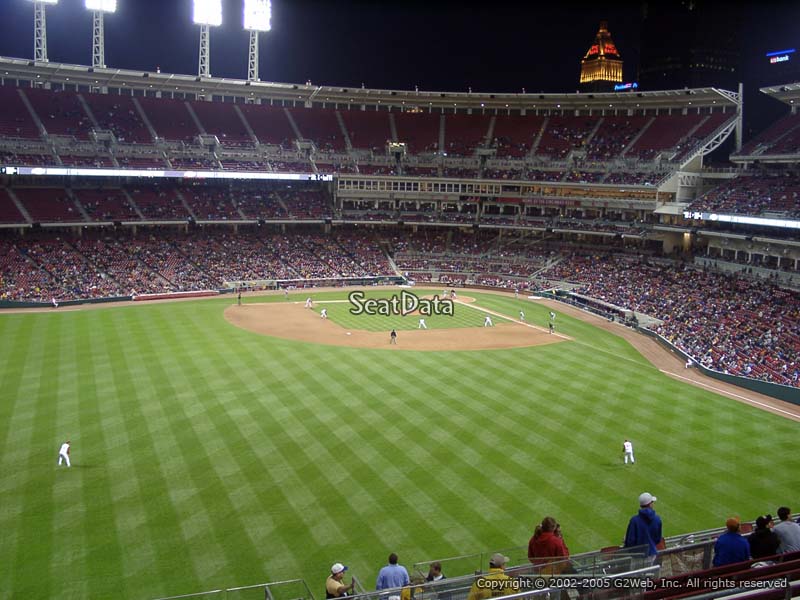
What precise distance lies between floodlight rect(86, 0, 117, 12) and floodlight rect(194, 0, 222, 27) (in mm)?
7677

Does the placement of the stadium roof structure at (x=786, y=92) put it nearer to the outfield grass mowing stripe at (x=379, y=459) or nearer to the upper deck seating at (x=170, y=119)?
the outfield grass mowing stripe at (x=379, y=459)

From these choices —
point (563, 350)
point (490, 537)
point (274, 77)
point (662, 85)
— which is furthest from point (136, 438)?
point (662, 85)

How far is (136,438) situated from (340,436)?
7648 millimetres

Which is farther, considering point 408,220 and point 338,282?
point 408,220

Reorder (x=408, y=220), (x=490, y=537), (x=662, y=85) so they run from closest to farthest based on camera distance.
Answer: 1. (x=490, y=537)
2. (x=408, y=220)
3. (x=662, y=85)

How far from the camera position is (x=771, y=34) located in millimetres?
64188

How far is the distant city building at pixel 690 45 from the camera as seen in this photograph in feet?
282

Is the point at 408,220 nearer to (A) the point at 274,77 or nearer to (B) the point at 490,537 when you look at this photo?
(A) the point at 274,77

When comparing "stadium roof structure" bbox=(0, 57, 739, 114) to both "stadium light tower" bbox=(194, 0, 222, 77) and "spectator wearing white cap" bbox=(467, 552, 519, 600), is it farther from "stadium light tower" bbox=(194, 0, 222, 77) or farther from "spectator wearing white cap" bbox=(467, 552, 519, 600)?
"spectator wearing white cap" bbox=(467, 552, 519, 600)

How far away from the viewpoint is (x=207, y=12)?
67000mm

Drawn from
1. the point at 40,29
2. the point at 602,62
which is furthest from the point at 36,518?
the point at 602,62

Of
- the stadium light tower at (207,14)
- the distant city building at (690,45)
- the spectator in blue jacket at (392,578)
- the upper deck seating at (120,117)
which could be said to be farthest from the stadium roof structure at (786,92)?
the upper deck seating at (120,117)

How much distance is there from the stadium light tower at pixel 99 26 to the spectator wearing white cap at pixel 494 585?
227ft

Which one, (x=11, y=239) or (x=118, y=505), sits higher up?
(x=11, y=239)
